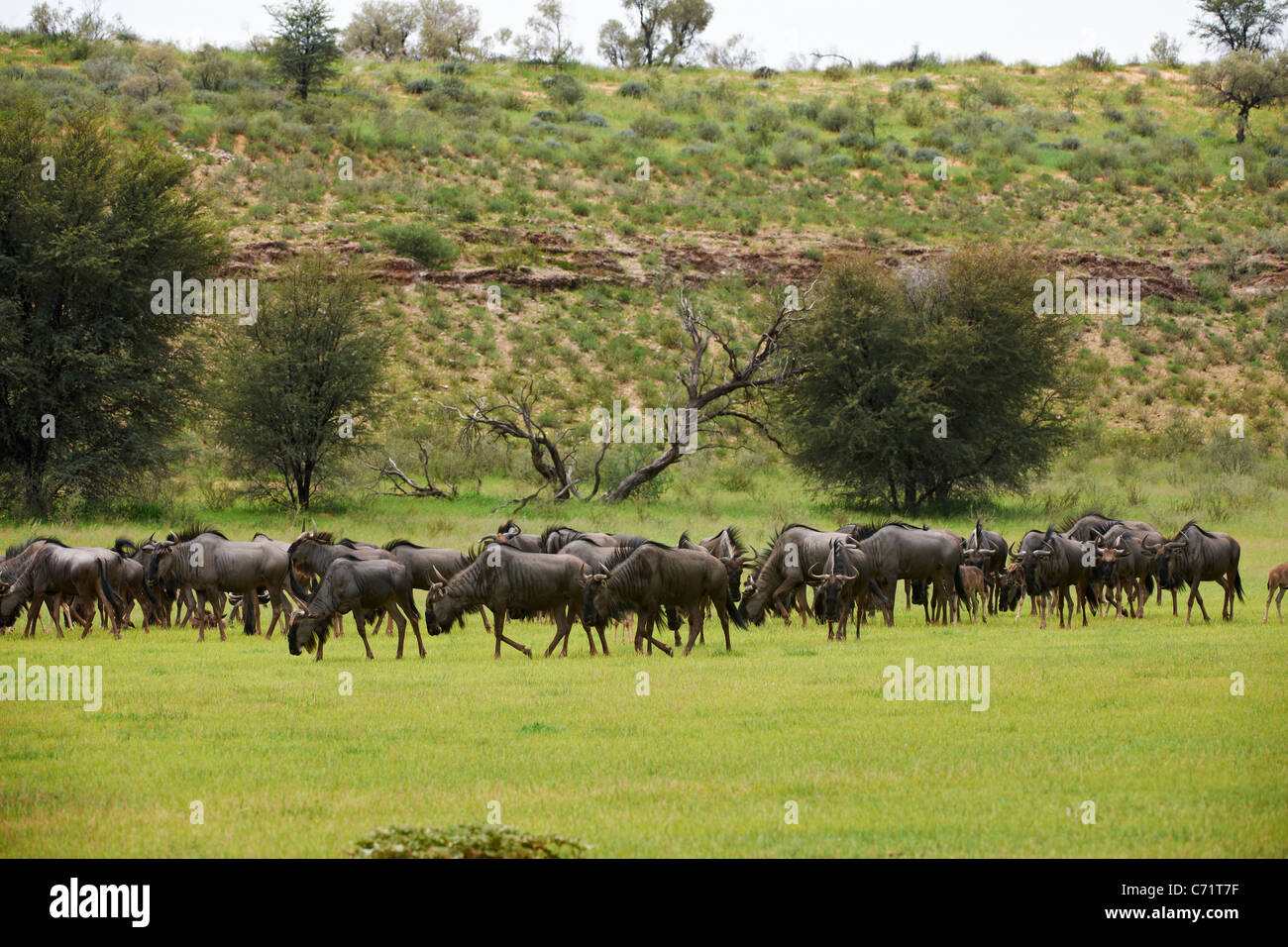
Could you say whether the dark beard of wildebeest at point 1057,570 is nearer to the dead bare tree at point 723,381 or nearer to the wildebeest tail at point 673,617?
the wildebeest tail at point 673,617

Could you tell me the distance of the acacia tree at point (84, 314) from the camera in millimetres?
35875

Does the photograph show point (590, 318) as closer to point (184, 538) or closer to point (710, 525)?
point (710, 525)

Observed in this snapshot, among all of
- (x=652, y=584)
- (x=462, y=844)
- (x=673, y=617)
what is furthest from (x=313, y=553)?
(x=462, y=844)

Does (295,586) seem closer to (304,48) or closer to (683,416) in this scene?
(683,416)

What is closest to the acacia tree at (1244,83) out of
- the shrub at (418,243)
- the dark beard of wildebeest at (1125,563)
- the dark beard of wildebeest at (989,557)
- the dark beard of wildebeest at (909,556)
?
the shrub at (418,243)

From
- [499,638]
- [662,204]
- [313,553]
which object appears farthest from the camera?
[662,204]

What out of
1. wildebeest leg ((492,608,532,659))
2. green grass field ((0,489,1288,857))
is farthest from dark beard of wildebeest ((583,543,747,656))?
wildebeest leg ((492,608,532,659))

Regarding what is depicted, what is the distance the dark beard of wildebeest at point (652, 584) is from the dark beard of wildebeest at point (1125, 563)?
807 centimetres

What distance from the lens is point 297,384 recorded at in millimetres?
39656

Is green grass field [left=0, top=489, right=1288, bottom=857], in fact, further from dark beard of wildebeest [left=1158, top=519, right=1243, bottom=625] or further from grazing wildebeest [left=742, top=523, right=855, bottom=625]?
grazing wildebeest [left=742, top=523, right=855, bottom=625]

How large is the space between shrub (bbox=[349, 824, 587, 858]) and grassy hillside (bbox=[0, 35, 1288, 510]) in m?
42.9

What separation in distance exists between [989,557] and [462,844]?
18.6 metres
